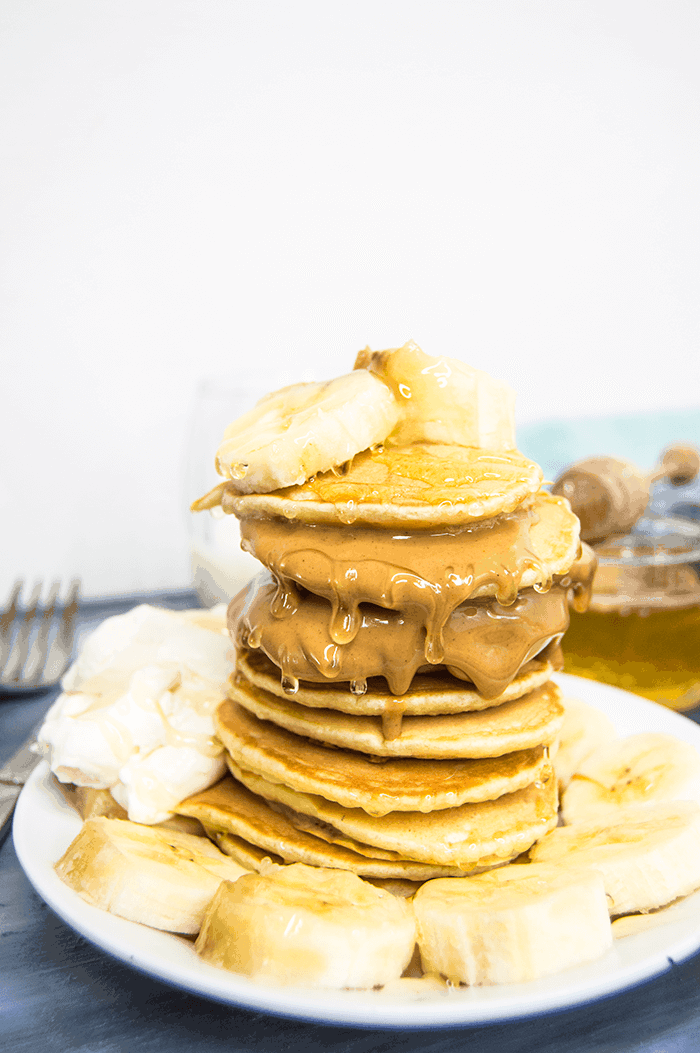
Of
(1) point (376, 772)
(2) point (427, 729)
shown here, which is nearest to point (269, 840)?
(1) point (376, 772)

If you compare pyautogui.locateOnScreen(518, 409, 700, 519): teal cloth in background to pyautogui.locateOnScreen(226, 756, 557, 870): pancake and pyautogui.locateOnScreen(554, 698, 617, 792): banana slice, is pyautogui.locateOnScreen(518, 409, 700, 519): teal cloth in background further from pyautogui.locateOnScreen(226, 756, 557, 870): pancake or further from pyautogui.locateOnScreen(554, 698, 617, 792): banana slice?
pyautogui.locateOnScreen(226, 756, 557, 870): pancake

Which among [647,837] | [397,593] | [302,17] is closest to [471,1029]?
[647,837]

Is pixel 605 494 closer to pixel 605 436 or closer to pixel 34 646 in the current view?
pixel 34 646

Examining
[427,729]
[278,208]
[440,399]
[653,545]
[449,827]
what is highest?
[278,208]

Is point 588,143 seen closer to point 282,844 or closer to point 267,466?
point 267,466

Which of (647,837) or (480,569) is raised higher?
(480,569)

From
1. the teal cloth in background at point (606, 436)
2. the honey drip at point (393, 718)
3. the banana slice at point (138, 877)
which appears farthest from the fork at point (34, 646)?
the teal cloth in background at point (606, 436)

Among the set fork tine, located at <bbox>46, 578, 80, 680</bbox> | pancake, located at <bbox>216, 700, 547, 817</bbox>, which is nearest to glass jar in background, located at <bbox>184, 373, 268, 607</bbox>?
fork tine, located at <bbox>46, 578, 80, 680</bbox>
